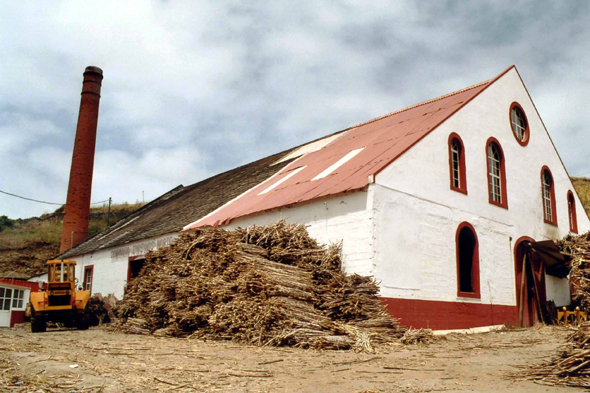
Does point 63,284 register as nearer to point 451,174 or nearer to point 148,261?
point 148,261

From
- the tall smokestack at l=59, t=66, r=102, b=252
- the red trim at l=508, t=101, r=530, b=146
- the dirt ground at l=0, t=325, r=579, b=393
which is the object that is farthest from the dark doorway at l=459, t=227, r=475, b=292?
the tall smokestack at l=59, t=66, r=102, b=252

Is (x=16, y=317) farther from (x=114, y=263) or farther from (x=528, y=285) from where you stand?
(x=528, y=285)

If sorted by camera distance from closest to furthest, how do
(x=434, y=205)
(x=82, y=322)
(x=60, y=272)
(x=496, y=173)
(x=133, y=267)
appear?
(x=434, y=205), (x=496, y=173), (x=82, y=322), (x=60, y=272), (x=133, y=267)

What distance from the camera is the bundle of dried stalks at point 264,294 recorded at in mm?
10914

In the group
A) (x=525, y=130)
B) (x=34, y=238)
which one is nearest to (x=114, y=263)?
(x=525, y=130)

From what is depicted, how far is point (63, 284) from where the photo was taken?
18.7 m

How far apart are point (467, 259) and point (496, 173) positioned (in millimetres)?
3673

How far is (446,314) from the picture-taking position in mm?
14609

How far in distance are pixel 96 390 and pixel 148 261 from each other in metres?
10.4

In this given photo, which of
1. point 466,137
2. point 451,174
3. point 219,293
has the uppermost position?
point 466,137

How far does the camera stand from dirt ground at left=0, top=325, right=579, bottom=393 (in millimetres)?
6555

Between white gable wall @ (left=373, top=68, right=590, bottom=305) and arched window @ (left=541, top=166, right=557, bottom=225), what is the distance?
0.95 ft

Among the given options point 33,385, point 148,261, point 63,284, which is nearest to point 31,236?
point 63,284

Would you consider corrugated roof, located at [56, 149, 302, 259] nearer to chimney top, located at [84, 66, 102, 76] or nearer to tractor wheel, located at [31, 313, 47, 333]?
tractor wheel, located at [31, 313, 47, 333]
